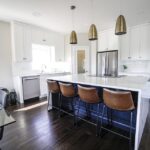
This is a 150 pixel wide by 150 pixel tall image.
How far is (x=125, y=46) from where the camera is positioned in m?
4.77

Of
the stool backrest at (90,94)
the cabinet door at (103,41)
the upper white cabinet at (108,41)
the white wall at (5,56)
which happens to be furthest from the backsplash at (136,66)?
the white wall at (5,56)

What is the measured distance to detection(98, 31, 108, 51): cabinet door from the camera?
16.6 feet

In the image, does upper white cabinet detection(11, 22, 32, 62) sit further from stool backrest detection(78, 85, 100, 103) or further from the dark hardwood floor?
stool backrest detection(78, 85, 100, 103)

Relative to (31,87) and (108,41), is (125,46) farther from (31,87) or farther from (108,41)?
(31,87)

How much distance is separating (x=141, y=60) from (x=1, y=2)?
4.76 m

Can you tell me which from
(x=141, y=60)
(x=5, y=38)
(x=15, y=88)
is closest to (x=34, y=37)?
(x=5, y=38)

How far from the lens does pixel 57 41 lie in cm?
539

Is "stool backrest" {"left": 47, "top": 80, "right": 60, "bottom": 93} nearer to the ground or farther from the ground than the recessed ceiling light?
nearer to the ground

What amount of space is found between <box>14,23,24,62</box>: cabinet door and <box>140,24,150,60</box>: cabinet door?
14.1ft

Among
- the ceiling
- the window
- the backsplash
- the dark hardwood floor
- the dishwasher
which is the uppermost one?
the ceiling

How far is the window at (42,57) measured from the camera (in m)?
4.87

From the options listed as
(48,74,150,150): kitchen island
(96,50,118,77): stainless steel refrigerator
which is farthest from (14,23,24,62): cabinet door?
(96,50,118,77): stainless steel refrigerator

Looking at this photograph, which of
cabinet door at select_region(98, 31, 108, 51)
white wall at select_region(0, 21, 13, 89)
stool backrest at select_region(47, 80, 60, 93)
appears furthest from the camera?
cabinet door at select_region(98, 31, 108, 51)

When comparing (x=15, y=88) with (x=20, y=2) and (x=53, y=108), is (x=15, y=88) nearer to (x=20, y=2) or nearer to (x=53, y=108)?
(x=53, y=108)
